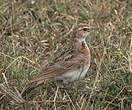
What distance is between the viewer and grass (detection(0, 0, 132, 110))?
21.5ft

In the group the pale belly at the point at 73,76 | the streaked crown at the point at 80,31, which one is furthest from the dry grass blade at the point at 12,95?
the streaked crown at the point at 80,31

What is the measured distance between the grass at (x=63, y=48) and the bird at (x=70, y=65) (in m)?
0.12

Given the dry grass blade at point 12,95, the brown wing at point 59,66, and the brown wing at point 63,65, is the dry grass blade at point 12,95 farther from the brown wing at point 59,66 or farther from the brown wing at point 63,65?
the brown wing at point 63,65

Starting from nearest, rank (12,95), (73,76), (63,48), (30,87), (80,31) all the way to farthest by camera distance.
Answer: (12,95)
(30,87)
(73,76)
(80,31)
(63,48)

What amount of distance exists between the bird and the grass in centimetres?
12

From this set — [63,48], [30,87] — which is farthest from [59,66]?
[63,48]

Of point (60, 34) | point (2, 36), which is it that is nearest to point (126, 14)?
point (60, 34)

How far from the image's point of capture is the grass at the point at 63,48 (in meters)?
6.55

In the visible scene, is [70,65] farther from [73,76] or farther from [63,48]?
[63,48]

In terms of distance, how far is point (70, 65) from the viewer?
697 centimetres

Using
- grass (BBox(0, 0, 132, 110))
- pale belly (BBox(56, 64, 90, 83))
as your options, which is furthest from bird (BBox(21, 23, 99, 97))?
grass (BBox(0, 0, 132, 110))

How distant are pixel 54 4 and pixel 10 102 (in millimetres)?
3429

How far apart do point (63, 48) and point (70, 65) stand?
1301mm

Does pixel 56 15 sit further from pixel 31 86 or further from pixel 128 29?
pixel 31 86
